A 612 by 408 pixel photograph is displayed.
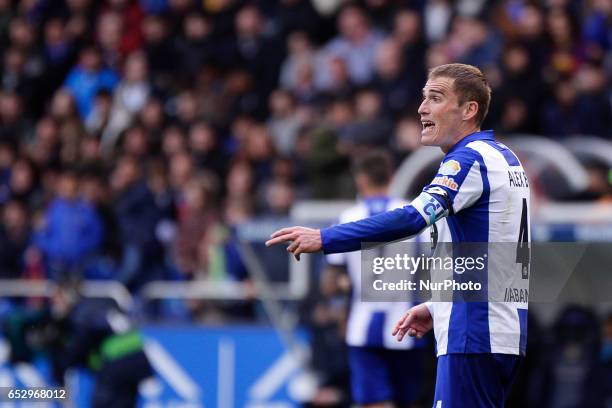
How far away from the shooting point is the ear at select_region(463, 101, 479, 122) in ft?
18.6

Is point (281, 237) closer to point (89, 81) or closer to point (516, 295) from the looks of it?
point (516, 295)

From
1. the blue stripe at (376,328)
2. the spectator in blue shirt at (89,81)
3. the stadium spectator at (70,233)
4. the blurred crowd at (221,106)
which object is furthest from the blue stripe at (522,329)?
the spectator in blue shirt at (89,81)

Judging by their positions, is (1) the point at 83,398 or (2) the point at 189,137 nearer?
(1) the point at 83,398

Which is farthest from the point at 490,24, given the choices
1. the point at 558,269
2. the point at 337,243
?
the point at 337,243

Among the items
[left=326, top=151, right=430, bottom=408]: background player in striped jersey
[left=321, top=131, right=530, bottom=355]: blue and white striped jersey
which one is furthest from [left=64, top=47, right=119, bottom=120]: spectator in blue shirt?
[left=321, top=131, right=530, bottom=355]: blue and white striped jersey

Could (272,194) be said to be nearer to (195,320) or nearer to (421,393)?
(195,320)

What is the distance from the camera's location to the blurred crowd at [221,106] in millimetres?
12539

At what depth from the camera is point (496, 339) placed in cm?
550

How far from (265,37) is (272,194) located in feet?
9.22

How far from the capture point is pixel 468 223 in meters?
5.53

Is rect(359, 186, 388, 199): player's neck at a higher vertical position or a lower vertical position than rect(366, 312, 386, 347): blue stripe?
higher

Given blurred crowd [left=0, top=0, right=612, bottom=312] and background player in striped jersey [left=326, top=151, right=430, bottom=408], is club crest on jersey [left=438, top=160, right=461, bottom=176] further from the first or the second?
blurred crowd [left=0, top=0, right=612, bottom=312]


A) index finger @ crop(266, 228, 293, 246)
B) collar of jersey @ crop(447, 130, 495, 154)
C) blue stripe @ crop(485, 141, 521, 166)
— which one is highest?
collar of jersey @ crop(447, 130, 495, 154)

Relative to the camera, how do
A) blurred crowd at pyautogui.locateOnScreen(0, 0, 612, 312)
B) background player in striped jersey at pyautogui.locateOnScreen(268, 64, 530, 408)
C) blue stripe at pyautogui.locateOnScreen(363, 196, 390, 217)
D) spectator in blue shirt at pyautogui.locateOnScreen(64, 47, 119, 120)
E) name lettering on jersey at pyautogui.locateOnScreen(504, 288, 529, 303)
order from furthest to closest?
spectator in blue shirt at pyautogui.locateOnScreen(64, 47, 119, 120), blurred crowd at pyautogui.locateOnScreen(0, 0, 612, 312), blue stripe at pyautogui.locateOnScreen(363, 196, 390, 217), name lettering on jersey at pyautogui.locateOnScreen(504, 288, 529, 303), background player in striped jersey at pyautogui.locateOnScreen(268, 64, 530, 408)
